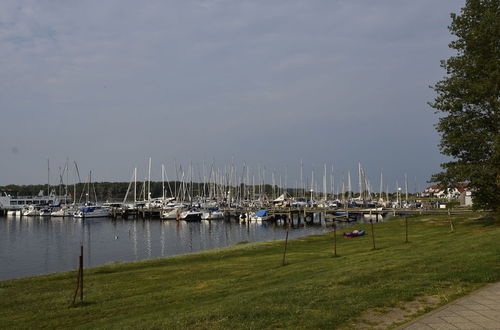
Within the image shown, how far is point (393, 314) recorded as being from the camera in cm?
940

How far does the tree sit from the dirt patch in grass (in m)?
21.8

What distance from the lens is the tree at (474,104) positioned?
28.9 metres

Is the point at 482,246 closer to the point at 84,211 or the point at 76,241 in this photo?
the point at 76,241

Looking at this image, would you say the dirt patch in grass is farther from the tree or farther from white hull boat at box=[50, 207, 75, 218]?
white hull boat at box=[50, 207, 75, 218]

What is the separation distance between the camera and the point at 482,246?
18781 millimetres

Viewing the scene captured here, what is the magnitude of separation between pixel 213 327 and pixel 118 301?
32.1 feet

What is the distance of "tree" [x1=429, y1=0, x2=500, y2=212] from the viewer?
28.9m

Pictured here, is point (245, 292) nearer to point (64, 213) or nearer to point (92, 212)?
point (92, 212)

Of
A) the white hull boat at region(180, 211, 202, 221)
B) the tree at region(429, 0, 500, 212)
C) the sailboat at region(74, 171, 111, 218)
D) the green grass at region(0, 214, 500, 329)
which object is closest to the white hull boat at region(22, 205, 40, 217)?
the sailboat at region(74, 171, 111, 218)

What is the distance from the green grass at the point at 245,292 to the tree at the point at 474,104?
10.7 m

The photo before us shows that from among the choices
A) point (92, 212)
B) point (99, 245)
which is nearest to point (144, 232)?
point (99, 245)

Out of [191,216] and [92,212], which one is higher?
[92,212]

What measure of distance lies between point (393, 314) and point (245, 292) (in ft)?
24.2

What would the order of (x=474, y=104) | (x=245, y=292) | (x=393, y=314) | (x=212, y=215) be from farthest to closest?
(x=212, y=215) < (x=474, y=104) < (x=245, y=292) < (x=393, y=314)
